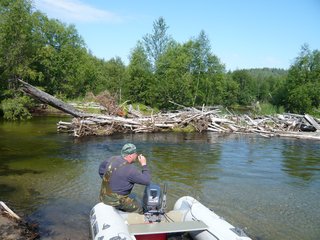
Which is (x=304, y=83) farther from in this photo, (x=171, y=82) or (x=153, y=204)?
(x=153, y=204)

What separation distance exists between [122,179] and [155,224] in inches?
43.3

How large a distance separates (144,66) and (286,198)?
30.5 m

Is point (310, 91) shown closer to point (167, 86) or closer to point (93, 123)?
point (167, 86)

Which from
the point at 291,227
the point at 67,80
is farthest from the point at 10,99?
the point at 291,227

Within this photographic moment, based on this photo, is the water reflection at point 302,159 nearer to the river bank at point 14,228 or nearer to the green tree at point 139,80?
the river bank at point 14,228

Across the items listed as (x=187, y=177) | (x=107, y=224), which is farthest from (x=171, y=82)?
(x=107, y=224)

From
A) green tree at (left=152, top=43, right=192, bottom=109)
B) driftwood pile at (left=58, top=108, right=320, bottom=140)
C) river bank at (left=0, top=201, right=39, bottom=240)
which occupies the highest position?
green tree at (left=152, top=43, right=192, bottom=109)

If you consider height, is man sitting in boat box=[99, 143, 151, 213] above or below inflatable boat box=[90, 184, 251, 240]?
above

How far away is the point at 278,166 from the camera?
14.6 metres

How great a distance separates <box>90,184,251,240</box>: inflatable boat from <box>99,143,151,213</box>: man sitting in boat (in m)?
0.16

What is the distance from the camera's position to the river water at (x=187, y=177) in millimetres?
8586

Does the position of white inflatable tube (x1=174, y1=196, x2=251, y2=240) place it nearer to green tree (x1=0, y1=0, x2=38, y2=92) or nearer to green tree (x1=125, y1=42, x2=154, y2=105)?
green tree (x1=0, y1=0, x2=38, y2=92)

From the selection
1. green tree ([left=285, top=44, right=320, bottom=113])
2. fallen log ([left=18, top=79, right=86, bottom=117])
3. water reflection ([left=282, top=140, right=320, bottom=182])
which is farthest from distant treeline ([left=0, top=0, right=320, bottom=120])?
water reflection ([left=282, top=140, right=320, bottom=182])

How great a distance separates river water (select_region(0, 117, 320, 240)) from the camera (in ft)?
28.2
